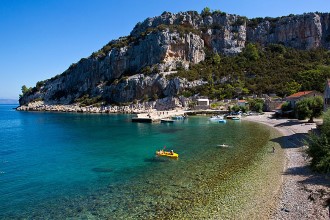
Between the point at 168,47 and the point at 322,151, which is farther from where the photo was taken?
the point at 168,47

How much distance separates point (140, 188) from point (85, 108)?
4173 inches

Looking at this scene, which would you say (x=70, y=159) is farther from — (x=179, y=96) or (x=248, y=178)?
(x=179, y=96)

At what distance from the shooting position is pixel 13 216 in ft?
53.0

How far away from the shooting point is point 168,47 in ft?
419

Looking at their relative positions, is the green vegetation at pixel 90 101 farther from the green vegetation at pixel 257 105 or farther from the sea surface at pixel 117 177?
the sea surface at pixel 117 177

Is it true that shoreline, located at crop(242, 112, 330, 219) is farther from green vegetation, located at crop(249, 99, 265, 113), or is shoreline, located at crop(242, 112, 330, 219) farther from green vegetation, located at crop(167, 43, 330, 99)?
green vegetation, located at crop(167, 43, 330, 99)

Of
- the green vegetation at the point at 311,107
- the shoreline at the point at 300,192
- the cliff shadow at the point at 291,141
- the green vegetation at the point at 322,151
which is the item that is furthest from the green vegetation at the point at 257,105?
the green vegetation at the point at 322,151

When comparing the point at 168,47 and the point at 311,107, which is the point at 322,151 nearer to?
the point at 311,107

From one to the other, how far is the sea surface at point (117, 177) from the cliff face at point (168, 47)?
80749mm

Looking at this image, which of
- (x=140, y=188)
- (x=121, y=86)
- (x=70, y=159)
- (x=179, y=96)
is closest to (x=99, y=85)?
(x=121, y=86)

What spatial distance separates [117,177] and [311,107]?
4053 cm

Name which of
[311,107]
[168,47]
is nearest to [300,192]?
[311,107]

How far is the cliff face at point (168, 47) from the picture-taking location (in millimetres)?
122688

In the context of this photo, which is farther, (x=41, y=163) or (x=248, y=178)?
(x=41, y=163)
